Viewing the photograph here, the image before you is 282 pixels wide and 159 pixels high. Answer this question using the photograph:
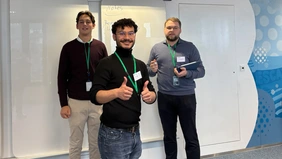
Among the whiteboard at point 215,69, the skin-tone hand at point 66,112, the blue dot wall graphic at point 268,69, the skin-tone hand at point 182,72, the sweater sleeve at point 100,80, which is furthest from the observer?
the blue dot wall graphic at point 268,69

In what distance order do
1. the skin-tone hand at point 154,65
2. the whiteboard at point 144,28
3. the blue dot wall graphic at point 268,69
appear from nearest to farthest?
the skin-tone hand at point 154,65, the whiteboard at point 144,28, the blue dot wall graphic at point 268,69

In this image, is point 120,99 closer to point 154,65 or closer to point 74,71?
point 74,71

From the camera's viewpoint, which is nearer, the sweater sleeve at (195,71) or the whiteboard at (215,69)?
the sweater sleeve at (195,71)

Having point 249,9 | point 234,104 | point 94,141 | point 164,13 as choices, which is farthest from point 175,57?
point 249,9

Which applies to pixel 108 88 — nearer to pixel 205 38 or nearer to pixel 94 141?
pixel 94 141

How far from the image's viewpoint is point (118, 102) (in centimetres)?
165

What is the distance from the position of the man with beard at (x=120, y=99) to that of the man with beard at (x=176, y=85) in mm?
1011

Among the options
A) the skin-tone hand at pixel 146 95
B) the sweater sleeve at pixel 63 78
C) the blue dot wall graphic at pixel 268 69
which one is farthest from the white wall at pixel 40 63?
the blue dot wall graphic at pixel 268 69

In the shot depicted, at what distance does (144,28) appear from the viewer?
3.08 meters

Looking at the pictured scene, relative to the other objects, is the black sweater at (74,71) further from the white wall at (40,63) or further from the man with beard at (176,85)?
the man with beard at (176,85)

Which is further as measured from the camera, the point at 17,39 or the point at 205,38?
the point at 205,38

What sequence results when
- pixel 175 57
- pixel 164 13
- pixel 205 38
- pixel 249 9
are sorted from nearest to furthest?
pixel 175 57, pixel 164 13, pixel 205 38, pixel 249 9

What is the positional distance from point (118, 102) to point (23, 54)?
1.52 meters

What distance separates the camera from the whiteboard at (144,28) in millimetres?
2930
